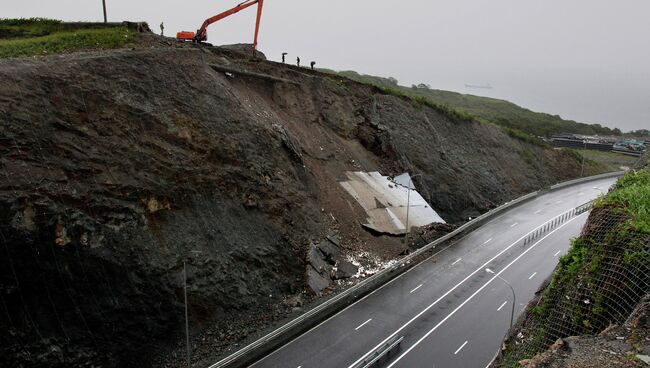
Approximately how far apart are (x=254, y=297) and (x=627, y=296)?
60.9 feet

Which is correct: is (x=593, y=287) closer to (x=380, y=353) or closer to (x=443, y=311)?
(x=380, y=353)

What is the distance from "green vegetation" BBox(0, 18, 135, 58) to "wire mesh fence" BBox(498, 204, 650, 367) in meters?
30.8

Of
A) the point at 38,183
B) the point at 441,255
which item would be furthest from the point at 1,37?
the point at 441,255

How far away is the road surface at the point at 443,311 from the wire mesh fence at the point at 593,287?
7.47 m

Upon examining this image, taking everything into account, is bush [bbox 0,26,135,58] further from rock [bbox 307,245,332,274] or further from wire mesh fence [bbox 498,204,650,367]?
wire mesh fence [bbox 498,204,650,367]

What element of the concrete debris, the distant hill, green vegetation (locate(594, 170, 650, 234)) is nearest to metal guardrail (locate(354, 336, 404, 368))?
green vegetation (locate(594, 170, 650, 234))

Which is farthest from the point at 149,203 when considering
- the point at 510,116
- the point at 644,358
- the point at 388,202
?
the point at 510,116

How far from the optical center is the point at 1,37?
34594mm

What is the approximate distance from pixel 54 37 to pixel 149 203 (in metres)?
16.9

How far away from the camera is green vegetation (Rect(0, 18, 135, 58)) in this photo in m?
30.0

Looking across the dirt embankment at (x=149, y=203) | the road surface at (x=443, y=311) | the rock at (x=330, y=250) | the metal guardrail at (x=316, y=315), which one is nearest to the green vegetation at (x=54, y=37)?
the dirt embankment at (x=149, y=203)

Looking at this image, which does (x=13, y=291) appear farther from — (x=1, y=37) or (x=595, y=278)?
(x=1, y=37)

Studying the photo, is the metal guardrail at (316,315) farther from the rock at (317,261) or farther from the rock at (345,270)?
the rock at (317,261)

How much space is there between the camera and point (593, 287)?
1472 centimetres
